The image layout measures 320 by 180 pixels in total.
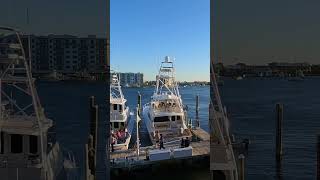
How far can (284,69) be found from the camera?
4941mm

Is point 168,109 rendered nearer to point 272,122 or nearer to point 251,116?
point 272,122

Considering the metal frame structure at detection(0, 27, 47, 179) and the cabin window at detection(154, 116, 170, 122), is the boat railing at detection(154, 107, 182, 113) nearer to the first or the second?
the cabin window at detection(154, 116, 170, 122)

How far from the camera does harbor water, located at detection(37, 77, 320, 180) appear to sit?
13.4 ft

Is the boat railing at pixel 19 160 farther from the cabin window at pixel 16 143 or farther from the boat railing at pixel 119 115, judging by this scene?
the boat railing at pixel 119 115

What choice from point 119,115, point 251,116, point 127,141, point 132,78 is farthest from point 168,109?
point 251,116

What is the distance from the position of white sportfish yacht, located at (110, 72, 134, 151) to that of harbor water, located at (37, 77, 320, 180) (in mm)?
131

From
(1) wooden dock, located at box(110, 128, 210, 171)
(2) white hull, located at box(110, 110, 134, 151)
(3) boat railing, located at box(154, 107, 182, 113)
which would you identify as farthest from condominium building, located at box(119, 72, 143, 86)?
(3) boat railing, located at box(154, 107, 182, 113)

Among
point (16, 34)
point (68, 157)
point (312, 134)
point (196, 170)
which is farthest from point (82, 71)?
point (312, 134)

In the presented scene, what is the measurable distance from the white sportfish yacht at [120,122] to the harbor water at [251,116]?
131mm

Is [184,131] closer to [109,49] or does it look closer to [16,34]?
[109,49]

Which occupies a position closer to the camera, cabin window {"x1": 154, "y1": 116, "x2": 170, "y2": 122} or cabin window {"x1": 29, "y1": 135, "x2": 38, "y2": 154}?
cabin window {"x1": 29, "y1": 135, "x2": 38, "y2": 154}

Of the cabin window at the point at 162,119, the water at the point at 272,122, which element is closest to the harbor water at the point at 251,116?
the water at the point at 272,122

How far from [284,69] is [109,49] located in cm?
224

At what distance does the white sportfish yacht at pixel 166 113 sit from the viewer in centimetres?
547
